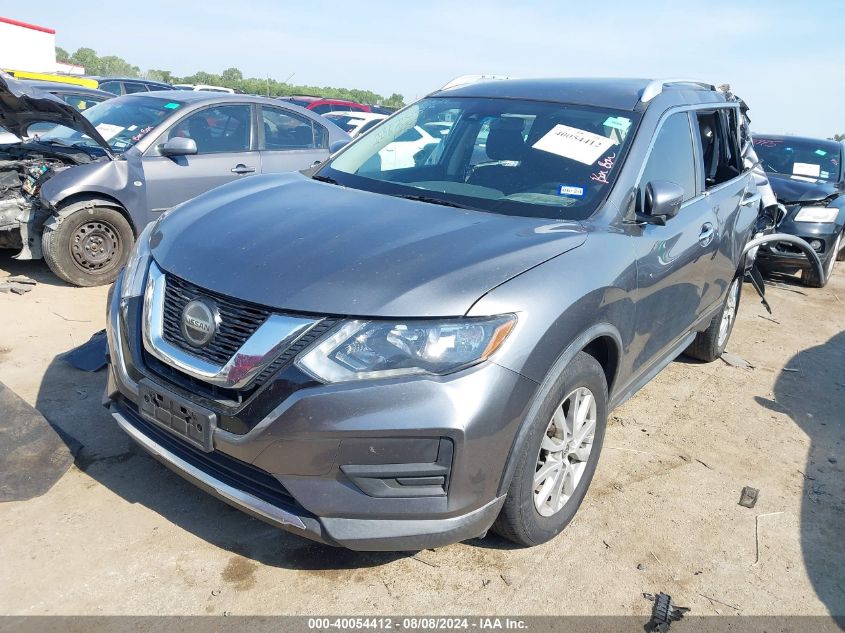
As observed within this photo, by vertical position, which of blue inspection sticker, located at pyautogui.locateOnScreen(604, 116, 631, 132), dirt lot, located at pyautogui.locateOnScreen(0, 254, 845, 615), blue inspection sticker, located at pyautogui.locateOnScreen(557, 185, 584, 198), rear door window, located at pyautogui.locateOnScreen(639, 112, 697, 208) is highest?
blue inspection sticker, located at pyautogui.locateOnScreen(604, 116, 631, 132)

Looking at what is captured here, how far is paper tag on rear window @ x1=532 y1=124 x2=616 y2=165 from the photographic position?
3307 millimetres

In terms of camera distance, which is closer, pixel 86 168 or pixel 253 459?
pixel 253 459

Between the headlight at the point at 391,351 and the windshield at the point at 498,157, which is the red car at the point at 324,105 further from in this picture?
the headlight at the point at 391,351

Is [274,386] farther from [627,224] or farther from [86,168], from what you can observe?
[86,168]

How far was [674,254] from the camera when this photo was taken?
11.6 ft

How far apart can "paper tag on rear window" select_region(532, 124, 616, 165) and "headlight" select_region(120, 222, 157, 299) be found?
187 centimetres

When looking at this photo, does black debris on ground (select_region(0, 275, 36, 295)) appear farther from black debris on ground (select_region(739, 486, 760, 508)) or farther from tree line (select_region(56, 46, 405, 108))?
tree line (select_region(56, 46, 405, 108))

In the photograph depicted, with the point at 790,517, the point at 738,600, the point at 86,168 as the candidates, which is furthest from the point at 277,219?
the point at 86,168

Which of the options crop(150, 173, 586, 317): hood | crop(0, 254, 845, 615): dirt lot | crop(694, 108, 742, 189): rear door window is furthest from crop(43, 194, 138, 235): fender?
crop(694, 108, 742, 189): rear door window

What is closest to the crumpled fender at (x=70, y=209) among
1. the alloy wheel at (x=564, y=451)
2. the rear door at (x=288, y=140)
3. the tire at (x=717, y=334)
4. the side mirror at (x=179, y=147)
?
the side mirror at (x=179, y=147)

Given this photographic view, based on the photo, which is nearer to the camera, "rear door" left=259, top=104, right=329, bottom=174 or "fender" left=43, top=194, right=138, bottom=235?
"fender" left=43, top=194, right=138, bottom=235

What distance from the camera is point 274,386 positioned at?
2.30 m

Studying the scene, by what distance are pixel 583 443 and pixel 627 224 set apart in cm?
98

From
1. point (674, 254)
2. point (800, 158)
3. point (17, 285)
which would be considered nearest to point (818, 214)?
point (800, 158)
